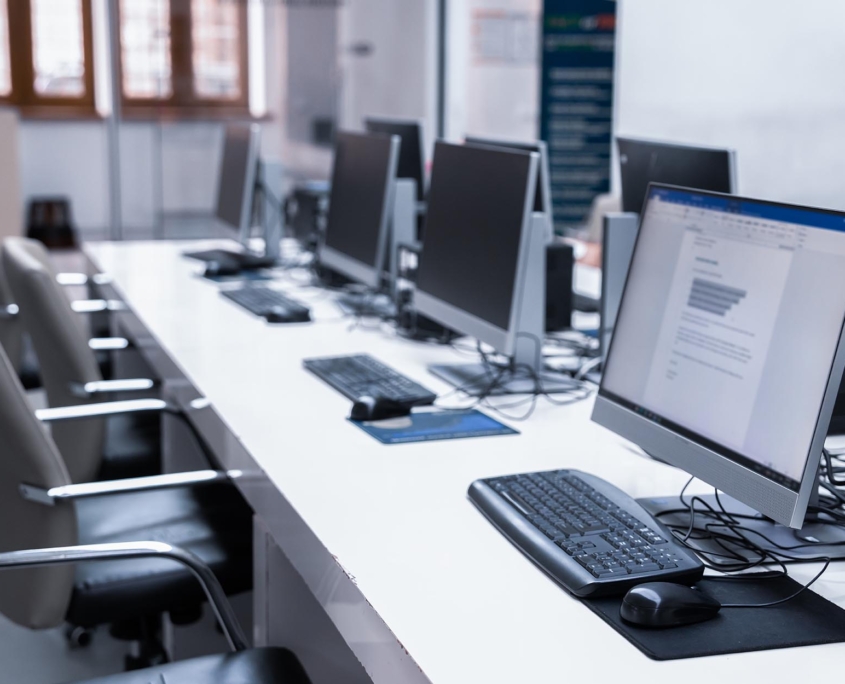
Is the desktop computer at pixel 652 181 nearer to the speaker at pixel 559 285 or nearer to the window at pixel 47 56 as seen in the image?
the speaker at pixel 559 285

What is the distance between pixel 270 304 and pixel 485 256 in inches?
40.6

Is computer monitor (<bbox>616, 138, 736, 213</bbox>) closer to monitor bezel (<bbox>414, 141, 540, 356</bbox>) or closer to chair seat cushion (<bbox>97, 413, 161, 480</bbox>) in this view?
monitor bezel (<bbox>414, 141, 540, 356</bbox>)

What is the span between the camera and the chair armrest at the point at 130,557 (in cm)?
140

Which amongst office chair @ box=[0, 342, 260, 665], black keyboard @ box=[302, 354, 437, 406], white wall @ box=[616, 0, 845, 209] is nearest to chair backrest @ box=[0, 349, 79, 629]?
office chair @ box=[0, 342, 260, 665]

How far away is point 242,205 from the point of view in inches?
145

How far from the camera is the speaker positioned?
2395mm

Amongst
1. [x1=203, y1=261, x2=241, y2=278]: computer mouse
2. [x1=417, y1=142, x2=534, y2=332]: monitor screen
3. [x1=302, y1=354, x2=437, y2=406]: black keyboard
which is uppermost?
[x1=417, y1=142, x2=534, y2=332]: monitor screen

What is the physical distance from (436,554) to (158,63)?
5.42m

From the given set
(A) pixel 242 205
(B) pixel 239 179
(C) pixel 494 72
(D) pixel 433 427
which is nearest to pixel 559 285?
(D) pixel 433 427

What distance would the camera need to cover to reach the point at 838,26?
3.74 metres

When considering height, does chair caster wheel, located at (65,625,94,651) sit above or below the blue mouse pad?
below

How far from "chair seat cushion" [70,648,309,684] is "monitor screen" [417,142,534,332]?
77cm

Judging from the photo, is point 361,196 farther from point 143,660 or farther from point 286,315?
point 143,660

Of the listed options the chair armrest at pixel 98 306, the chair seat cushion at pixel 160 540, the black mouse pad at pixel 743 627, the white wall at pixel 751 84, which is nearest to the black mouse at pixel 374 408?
the chair seat cushion at pixel 160 540
